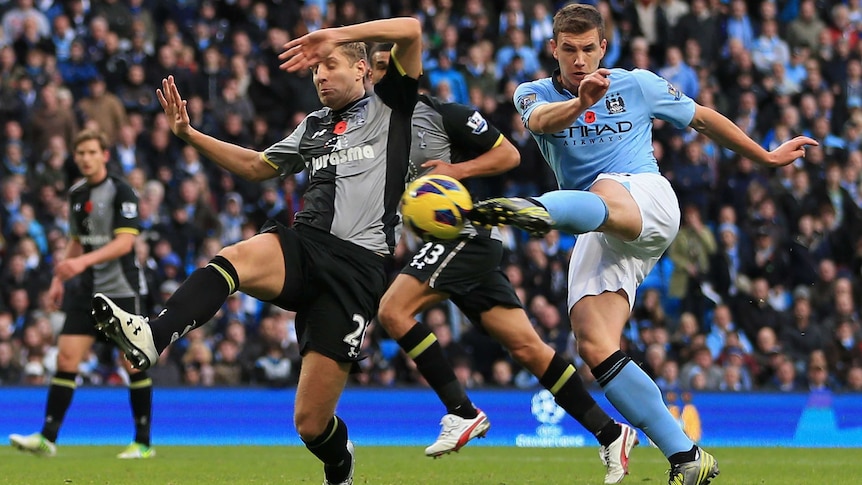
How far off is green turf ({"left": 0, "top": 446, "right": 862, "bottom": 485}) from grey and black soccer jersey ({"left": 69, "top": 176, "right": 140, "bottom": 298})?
140 cm

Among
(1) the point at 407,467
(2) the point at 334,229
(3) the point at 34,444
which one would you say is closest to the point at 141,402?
(3) the point at 34,444

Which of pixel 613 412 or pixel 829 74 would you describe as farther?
pixel 829 74

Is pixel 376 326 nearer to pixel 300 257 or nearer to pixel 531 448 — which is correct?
pixel 531 448

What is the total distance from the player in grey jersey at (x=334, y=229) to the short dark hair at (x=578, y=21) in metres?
0.80

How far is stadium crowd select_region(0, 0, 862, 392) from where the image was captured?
15.5 meters

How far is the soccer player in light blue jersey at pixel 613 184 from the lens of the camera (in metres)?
6.45

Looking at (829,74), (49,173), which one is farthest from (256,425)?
(829,74)

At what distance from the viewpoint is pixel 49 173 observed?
1658cm

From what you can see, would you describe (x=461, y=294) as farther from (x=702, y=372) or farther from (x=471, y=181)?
(x=471, y=181)

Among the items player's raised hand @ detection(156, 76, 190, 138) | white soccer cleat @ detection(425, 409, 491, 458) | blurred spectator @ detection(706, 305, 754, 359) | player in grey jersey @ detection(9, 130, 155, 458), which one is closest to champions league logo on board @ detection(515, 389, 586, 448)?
blurred spectator @ detection(706, 305, 754, 359)

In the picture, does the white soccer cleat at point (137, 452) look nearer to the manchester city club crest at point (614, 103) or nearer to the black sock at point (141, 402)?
the black sock at point (141, 402)

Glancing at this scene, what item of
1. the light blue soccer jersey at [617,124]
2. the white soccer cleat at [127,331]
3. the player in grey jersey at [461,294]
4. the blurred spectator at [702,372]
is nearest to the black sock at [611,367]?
the light blue soccer jersey at [617,124]

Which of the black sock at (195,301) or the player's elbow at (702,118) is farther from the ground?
the player's elbow at (702,118)

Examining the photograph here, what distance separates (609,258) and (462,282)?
81.9 inches
